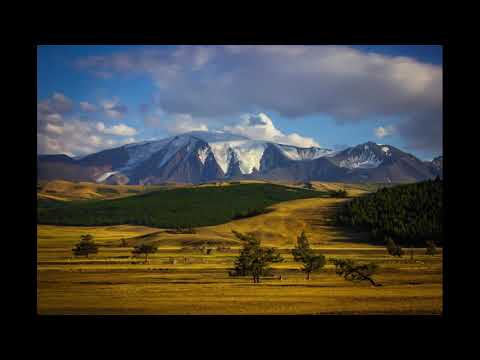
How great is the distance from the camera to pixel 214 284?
2831cm

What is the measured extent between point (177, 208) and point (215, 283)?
55.0 metres

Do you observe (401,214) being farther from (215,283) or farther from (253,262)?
(215,283)

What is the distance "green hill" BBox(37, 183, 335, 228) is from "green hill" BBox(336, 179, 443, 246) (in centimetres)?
1485

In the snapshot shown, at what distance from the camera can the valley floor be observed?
20688mm

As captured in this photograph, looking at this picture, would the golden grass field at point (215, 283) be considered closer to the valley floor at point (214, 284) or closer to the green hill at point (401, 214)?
the valley floor at point (214, 284)

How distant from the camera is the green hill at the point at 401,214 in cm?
5497

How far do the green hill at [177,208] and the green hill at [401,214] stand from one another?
14.9 meters

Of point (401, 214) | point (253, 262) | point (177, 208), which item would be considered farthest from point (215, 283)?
point (177, 208)

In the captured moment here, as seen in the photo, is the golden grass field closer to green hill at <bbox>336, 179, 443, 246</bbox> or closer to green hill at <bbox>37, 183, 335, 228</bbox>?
green hill at <bbox>336, 179, 443, 246</bbox>

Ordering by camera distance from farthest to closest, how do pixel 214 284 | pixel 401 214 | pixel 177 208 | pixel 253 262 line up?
pixel 177 208 < pixel 401 214 < pixel 253 262 < pixel 214 284

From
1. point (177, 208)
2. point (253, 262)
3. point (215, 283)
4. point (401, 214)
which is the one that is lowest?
point (215, 283)

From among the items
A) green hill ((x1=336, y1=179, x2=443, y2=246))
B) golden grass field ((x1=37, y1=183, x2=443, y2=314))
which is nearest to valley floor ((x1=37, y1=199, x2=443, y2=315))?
golden grass field ((x1=37, y1=183, x2=443, y2=314))

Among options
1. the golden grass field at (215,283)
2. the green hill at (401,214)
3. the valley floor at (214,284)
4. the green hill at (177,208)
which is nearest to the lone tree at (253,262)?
the valley floor at (214,284)
